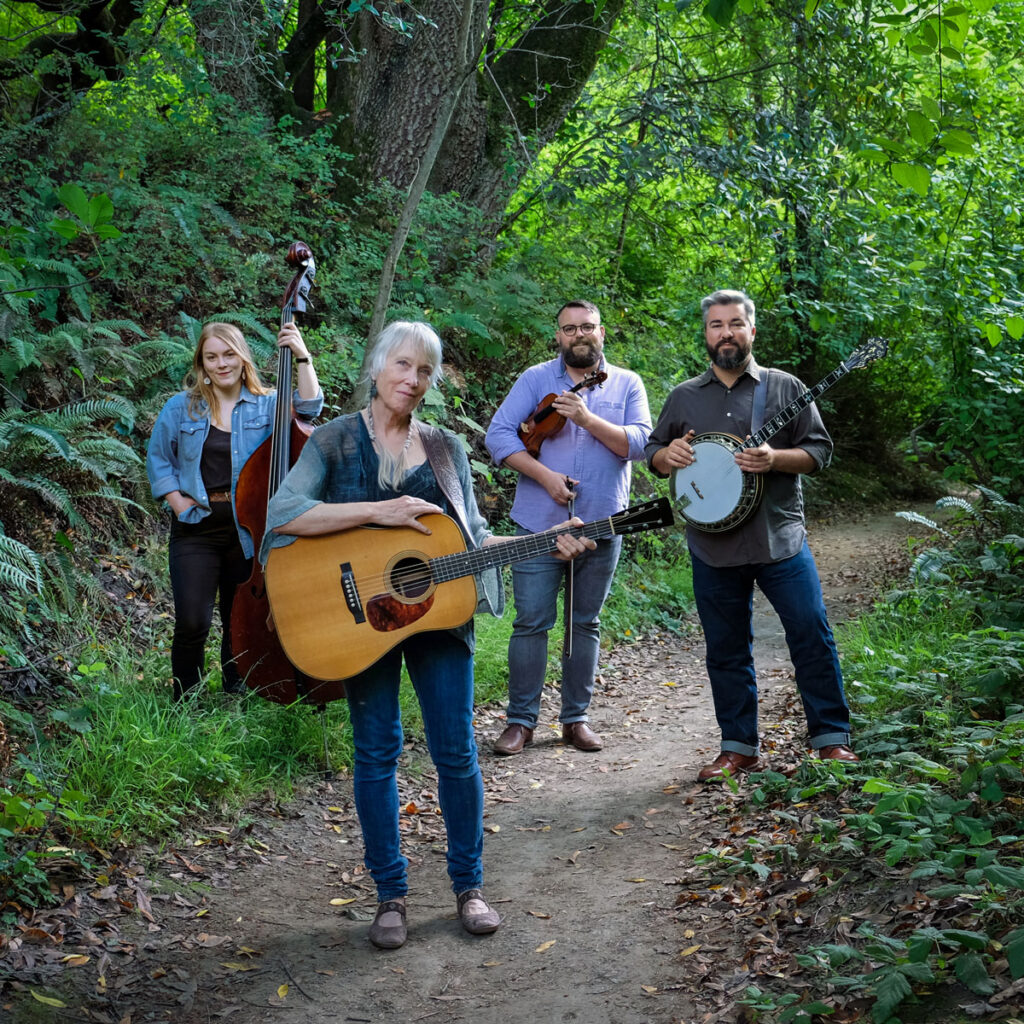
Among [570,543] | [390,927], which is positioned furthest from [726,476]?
[390,927]

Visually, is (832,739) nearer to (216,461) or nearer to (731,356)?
(731,356)

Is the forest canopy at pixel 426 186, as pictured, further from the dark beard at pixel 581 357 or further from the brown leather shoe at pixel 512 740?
the brown leather shoe at pixel 512 740

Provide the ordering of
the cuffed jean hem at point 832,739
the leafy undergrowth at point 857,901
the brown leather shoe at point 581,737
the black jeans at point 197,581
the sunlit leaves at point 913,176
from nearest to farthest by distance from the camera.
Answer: the leafy undergrowth at point 857,901, the sunlit leaves at point 913,176, the cuffed jean hem at point 832,739, the black jeans at point 197,581, the brown leather shoe at point 581,737

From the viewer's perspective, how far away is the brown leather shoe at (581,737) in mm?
5590

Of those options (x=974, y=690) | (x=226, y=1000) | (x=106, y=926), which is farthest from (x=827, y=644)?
(x=106, y=926)

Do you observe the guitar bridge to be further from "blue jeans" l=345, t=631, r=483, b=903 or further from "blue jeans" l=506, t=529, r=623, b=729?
"blue jeans" l=506, t=529, r=623, b=729

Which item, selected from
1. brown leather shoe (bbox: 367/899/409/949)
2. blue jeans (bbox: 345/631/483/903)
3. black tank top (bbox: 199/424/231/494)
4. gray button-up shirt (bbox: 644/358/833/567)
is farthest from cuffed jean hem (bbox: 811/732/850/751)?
black tank top (bbox: 199/424/231/494)

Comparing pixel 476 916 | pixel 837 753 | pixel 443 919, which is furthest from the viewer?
pixel 837 753

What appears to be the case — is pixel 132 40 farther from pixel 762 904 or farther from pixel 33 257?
pixel 762 904

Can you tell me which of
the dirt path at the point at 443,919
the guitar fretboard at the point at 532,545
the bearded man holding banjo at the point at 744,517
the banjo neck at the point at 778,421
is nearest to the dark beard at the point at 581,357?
the bearded man holding banjo at the point at 744,517

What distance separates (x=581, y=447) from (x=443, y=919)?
2.59 metres

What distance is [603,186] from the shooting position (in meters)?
9.23

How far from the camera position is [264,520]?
479 centimetres

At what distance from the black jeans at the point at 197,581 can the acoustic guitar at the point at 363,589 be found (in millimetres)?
1598
